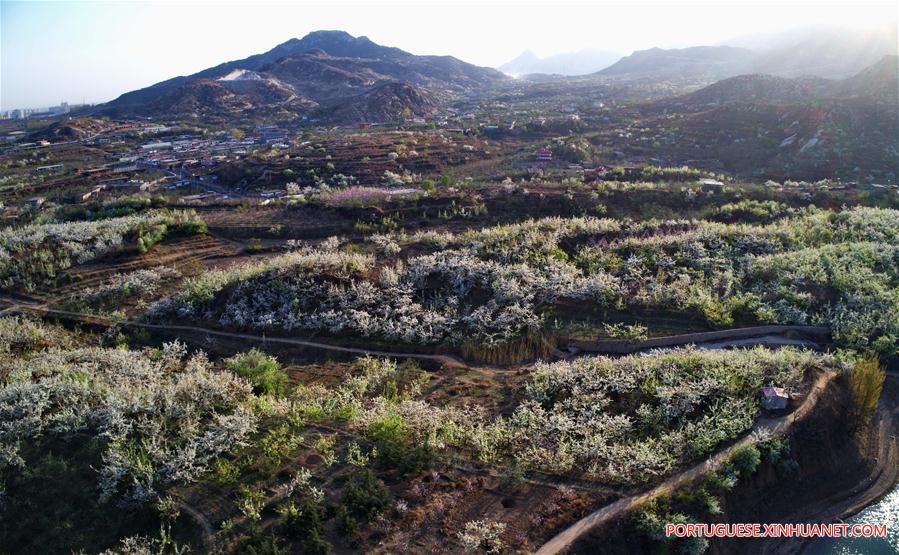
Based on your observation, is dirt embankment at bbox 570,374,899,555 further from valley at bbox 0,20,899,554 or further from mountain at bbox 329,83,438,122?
mountain at bbox 329,83,438,122

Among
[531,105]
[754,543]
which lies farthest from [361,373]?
[531,105]

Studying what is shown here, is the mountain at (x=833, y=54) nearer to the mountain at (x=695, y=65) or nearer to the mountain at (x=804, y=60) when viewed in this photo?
the mountain at (x=804, y=60)

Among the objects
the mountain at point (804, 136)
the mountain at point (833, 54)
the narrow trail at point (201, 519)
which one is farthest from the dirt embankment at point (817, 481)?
the mountain at point (833, 54)

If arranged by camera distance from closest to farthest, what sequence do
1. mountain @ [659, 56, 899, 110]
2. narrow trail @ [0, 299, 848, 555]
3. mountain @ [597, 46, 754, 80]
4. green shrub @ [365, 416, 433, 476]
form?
1. narrow trail @ [0, 299, 848, 555]
2. green shrub @ [365, 416, 433, 476]
3. mountain @ [659, 56, 899, 110]
4. mountain @ [597, 46, 754, 80]

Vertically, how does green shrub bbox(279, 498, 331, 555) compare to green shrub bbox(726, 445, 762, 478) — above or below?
above

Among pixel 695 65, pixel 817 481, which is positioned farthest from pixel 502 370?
pixel 695 65

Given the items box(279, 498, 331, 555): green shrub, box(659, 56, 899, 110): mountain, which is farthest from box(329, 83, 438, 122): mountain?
box(279, 498, 331, 555): green shrub

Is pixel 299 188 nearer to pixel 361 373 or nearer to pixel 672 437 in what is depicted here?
pixel 361 373
